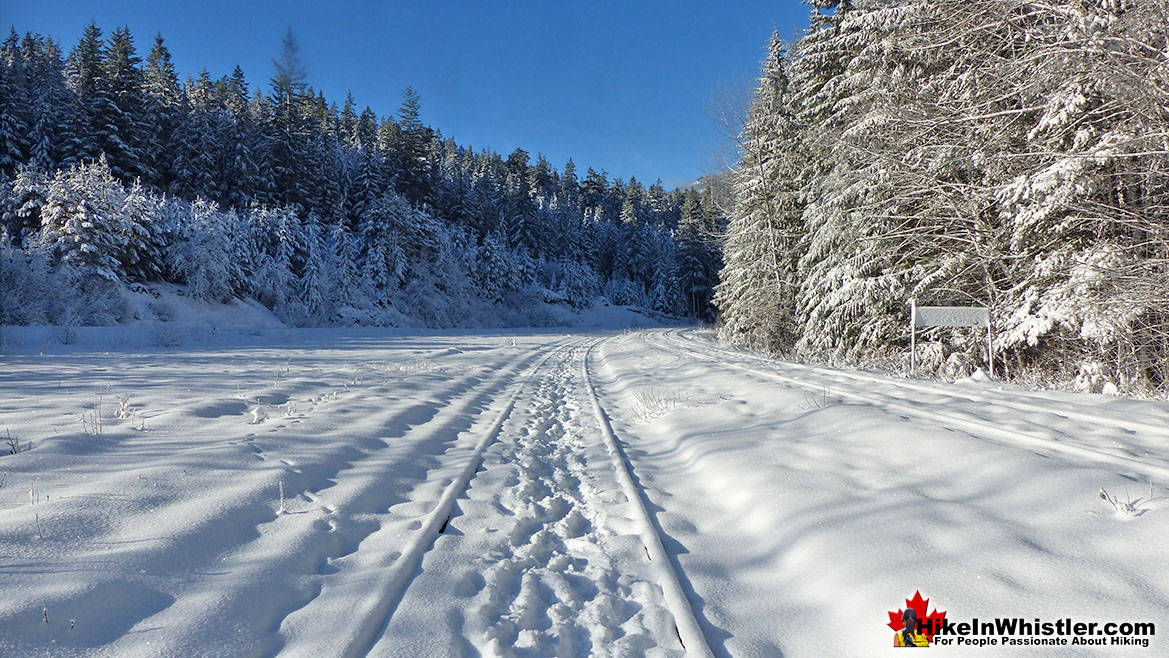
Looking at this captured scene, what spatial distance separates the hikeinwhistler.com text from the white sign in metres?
7.63

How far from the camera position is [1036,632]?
2.00 m

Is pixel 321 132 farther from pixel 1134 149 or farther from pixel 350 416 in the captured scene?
pixel 1134 149

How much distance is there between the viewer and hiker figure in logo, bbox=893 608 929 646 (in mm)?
2074

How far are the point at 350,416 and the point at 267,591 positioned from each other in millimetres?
4365

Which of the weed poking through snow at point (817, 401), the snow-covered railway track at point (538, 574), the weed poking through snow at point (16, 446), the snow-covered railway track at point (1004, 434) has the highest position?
the snow-covered railway track at point (1004, 434)

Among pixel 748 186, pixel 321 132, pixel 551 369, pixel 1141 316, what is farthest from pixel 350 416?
pixel 321 132

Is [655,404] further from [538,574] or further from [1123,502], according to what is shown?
[1123,502]

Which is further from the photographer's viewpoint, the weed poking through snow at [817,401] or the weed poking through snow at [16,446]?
the weed poking through snow at [817,401]

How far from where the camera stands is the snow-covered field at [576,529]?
A: 2199 mm

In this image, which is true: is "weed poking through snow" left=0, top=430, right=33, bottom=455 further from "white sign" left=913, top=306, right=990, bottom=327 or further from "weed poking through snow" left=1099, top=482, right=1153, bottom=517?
"white sign" left=913, top=306, right=990, bottom=327

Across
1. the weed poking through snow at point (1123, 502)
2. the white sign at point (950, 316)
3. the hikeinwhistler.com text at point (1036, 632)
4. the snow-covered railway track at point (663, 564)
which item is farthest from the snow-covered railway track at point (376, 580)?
the white sign at point (950, 316)

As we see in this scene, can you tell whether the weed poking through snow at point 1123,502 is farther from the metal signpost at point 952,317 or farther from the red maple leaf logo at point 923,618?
the metal signpost at point 952,317

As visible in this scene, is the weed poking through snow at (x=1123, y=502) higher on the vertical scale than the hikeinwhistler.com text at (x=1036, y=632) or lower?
higher

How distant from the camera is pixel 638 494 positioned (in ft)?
13.5
